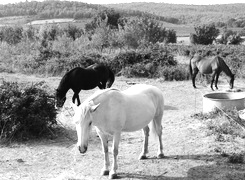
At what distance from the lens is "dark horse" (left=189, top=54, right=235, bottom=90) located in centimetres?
1340

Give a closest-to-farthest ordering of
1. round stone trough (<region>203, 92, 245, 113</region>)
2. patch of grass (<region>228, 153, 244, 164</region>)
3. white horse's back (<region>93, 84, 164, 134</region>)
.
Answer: white horse's back (<region>93, 84, 164, 134</region>), patch of grass (<region>228, 153, 244, 164</region>), round stone trough (<region>203, 92, 245, 113</region>)

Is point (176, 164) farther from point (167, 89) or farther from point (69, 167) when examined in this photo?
point (167, 89)

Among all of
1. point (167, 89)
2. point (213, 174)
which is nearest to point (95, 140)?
point (213, 174)

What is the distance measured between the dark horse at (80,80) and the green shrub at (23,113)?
1155 millimetres

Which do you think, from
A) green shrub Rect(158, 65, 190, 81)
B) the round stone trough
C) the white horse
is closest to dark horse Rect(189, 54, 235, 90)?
green shrub Rect(158, 65, 190, 81)

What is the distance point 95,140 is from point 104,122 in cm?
243

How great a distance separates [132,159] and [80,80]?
15.4 feet

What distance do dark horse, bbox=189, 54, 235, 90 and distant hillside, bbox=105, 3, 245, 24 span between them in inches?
4191

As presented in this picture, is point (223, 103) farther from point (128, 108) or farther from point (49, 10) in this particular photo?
point (49, 10)

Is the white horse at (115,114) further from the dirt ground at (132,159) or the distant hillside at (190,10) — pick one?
the distant hillside at (190,10)

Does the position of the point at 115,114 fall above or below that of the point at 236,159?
above

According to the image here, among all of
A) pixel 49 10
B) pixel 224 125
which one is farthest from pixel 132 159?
pixel 49 10

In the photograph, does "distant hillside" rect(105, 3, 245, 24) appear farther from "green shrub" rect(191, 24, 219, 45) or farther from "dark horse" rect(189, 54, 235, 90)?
"dark horse" rect(189, 54, 235, 90)

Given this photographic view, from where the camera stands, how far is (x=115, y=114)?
519cm
